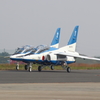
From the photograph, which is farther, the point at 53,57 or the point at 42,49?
the point at 53,57

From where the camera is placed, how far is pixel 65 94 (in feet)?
53.6

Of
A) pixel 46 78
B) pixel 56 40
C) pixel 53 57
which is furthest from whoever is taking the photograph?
pixel 56 40

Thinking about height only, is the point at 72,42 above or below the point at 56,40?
below

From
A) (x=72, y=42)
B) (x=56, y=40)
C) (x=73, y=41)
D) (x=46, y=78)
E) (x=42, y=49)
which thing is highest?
(x=56, y=40)

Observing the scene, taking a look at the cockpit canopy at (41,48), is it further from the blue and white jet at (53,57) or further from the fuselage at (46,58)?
the fuselage at (46,58)

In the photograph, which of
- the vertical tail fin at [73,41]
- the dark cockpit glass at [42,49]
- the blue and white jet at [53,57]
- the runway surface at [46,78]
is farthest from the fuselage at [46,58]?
the runway surface at [46,78]

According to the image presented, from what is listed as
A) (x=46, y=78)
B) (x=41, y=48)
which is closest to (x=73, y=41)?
(x=41, y=48)

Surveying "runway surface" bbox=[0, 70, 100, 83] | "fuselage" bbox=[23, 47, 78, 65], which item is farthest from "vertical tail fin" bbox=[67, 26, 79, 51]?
"runway surface" bbox=[0, 70, 100, 83]

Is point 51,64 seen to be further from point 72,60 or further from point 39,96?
point 39,96

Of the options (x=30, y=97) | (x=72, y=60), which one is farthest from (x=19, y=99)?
(x=72, y=60)

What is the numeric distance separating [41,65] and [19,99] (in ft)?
97.9

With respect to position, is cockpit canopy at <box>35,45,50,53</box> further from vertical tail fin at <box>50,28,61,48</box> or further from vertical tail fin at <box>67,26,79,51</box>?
vertical tail fin at <box>50,28,61,48</box>

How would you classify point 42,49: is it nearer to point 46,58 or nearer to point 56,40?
point 46,58

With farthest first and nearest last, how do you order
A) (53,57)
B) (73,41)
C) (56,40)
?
(56,40)
(73,41)
(53,57)
